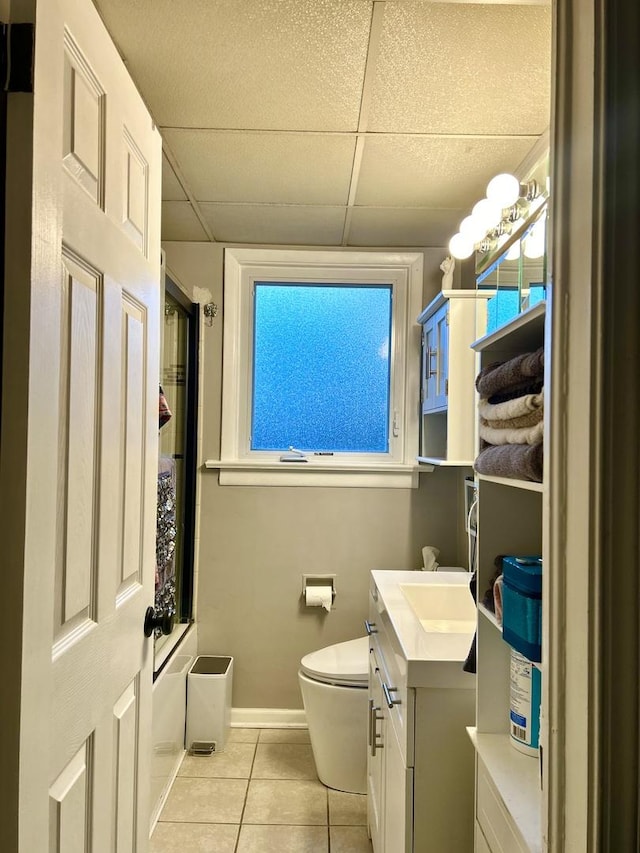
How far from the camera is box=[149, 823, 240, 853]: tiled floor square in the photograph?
1944 mm

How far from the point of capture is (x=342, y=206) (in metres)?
2.34

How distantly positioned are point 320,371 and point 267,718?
1709 millimetres

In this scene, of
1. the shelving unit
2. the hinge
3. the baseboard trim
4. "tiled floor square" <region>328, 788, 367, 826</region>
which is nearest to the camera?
the hinge

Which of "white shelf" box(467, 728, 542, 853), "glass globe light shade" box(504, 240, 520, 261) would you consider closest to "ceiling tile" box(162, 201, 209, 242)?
"glass globe light shade" box(504, 240, 520, 261)

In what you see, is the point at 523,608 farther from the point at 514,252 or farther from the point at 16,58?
the point at 16,58

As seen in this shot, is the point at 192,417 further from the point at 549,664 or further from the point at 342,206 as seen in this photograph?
the point at 549,664

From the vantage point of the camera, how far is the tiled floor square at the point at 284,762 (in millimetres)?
2387

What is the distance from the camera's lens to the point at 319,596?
8.89 feet

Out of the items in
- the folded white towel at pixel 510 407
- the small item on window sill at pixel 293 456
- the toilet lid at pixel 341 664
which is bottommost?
the toilet lid at pixel 341 664

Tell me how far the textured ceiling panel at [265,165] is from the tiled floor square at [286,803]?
7.67ft

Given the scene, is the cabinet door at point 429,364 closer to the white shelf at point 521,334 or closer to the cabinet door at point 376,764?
the cabinet door at point 376,764

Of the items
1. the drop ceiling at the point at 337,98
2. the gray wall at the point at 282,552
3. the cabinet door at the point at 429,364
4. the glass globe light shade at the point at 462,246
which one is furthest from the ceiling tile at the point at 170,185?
the cabinet door at the point at 429,364

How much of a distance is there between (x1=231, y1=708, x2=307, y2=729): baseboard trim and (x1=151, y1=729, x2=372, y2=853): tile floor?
0.15 m

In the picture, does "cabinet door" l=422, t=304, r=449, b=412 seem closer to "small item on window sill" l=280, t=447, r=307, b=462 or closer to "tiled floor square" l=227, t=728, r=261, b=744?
"small item on window sill" l=280, t=447, r=307, b=462
